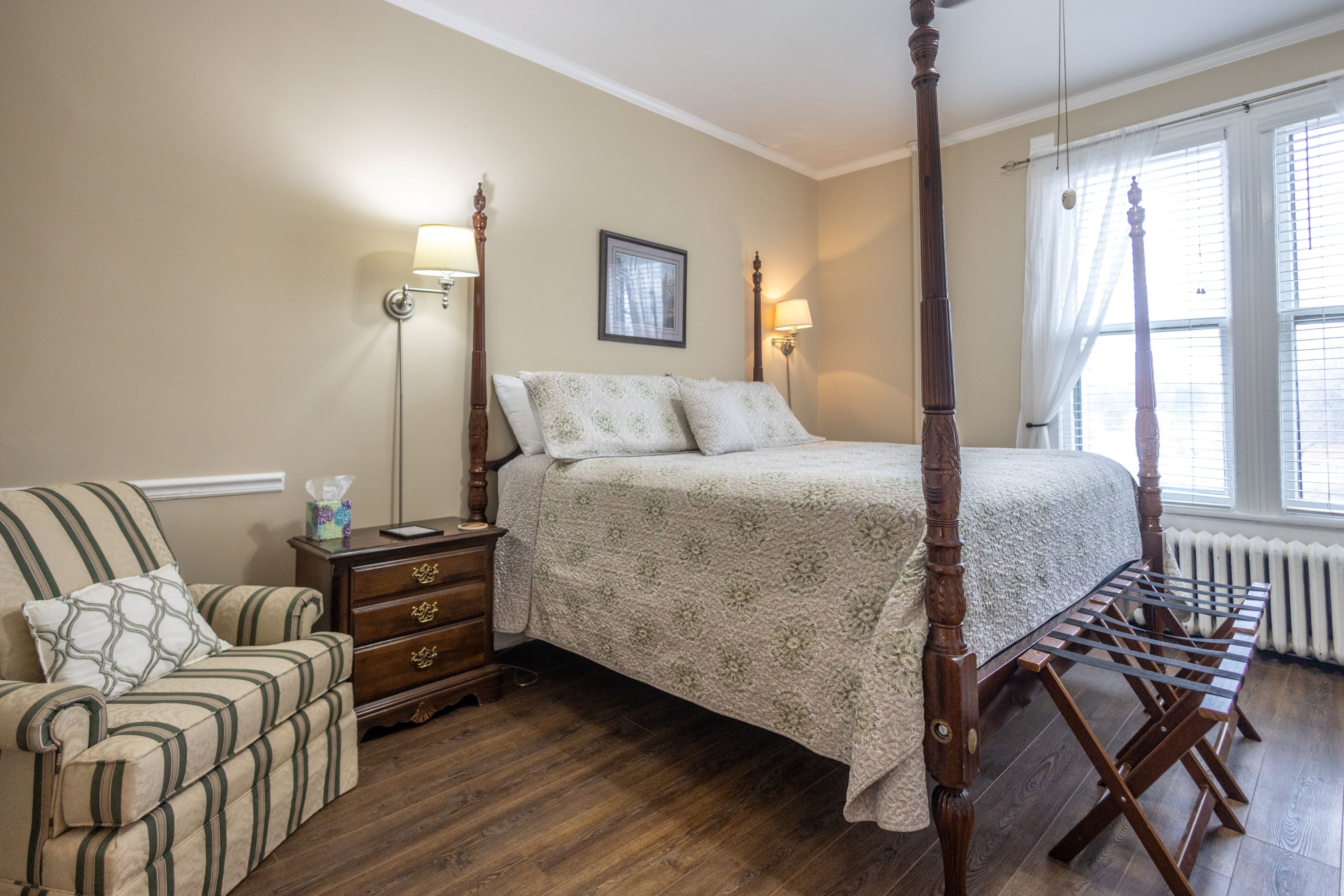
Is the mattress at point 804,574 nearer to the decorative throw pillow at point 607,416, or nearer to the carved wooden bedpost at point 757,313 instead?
the decorative throw pillow at point 607,416

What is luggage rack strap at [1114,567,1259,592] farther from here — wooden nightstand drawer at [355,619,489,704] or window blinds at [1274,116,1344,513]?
wooden nightstand drawer at [355,619,489,704]

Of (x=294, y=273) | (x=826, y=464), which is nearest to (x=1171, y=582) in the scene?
(x=826, y=464)

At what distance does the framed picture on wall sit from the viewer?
3.36m

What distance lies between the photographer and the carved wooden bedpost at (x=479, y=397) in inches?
108

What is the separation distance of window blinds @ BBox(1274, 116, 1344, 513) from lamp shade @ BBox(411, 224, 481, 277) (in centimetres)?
354

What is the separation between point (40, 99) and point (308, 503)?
1.38 meters

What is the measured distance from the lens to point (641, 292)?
353cm

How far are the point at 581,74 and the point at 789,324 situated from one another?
182 centimetres

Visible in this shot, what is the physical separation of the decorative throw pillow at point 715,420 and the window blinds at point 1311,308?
2.41 meters

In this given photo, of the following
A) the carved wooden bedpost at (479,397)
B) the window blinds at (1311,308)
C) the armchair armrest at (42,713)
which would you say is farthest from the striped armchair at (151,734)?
the window blinds at (1311,308)

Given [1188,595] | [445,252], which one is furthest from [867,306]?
[445,252]

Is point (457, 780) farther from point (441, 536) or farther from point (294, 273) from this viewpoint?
point (294, 273)

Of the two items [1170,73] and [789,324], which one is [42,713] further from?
[1170,73]

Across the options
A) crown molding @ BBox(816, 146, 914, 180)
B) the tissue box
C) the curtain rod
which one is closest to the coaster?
the tissue box
